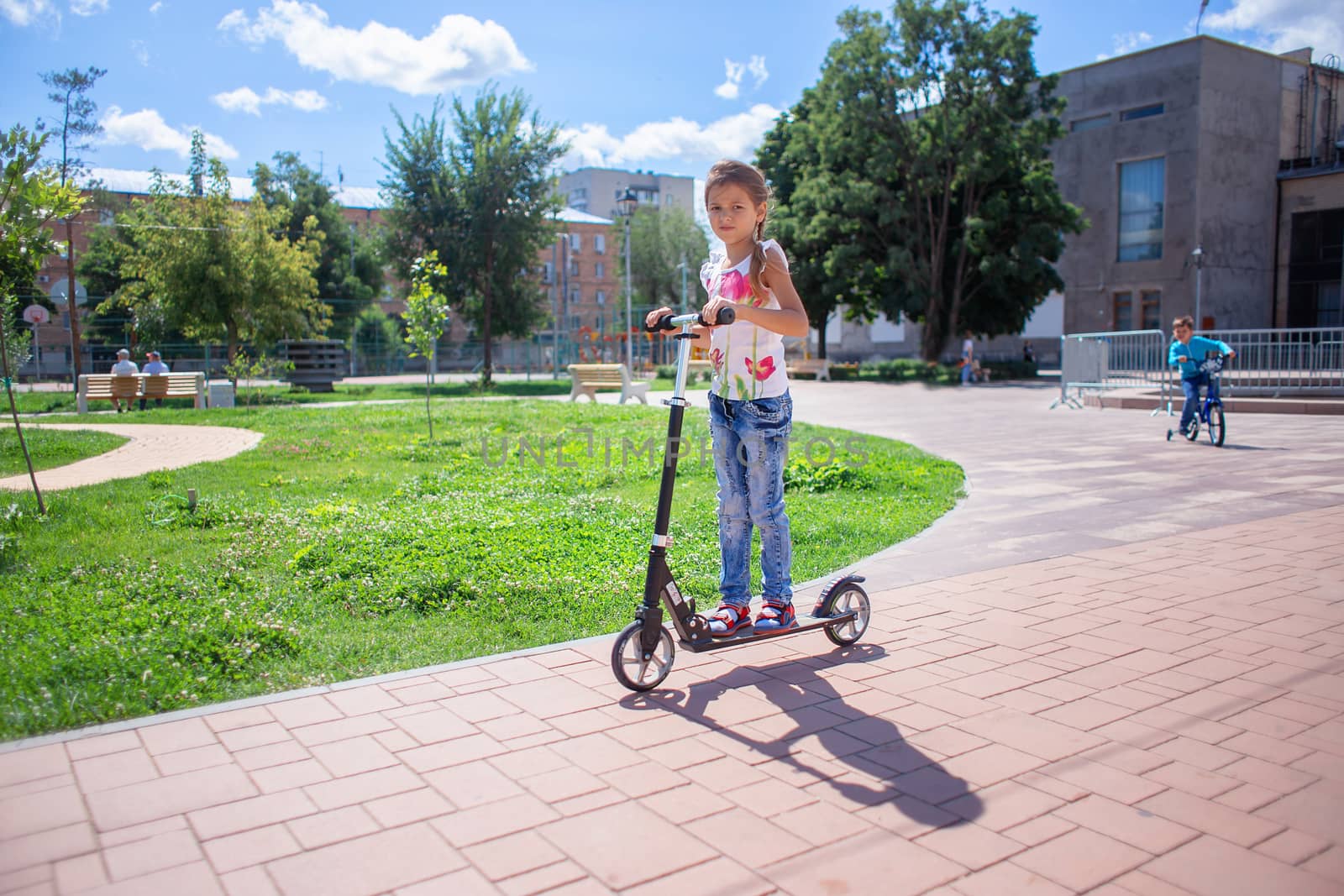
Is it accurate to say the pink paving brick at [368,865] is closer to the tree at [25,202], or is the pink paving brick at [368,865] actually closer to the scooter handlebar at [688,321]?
the scooter handlebar at [688,321]

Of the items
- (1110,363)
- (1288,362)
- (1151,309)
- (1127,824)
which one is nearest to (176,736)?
(1127,824)

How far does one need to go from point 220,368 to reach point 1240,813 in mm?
36749

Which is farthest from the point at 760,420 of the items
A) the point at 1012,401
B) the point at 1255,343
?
the point at 1012,401

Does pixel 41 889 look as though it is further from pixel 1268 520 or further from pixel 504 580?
pixel 1268 520

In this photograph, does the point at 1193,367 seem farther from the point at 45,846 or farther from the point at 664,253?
the point at 664,253

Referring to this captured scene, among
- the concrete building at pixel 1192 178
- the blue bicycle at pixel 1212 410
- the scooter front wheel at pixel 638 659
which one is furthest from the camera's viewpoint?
the concrete building at pixel 1192 178

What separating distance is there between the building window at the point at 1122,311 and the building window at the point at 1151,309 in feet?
1.49

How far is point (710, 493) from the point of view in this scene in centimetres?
835

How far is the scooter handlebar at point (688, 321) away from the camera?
3.41 m

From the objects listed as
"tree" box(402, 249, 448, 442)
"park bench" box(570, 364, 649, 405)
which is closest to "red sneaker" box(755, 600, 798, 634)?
"tree" box(402, 249, 448, 442)

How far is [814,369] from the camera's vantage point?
37.1 metres

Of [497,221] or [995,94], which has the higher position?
[995,94]

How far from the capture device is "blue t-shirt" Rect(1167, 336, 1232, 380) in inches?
491

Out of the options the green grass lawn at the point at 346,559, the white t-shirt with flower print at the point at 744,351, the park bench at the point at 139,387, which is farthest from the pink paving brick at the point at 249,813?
the park bench at the point at 139,387
